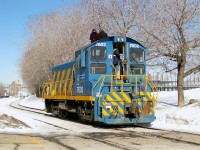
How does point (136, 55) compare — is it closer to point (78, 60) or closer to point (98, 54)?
point (98, 54)

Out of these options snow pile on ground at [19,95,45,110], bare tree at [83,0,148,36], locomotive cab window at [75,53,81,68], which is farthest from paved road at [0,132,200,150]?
snow pile on ground at [19,95,45,110]

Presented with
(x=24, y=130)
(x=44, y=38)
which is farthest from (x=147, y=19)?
(x=44, y=38)

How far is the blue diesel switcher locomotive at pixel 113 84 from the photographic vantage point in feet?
46.5

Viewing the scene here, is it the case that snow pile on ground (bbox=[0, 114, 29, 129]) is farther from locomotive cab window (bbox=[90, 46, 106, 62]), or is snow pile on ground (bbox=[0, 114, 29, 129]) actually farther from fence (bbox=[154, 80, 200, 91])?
A: fence (bbox=[154, 80, 200, 91])

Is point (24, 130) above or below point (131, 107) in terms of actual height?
below

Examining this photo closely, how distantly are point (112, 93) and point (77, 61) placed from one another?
3039 millimetres

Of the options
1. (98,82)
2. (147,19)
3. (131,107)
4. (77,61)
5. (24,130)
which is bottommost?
(24,130)

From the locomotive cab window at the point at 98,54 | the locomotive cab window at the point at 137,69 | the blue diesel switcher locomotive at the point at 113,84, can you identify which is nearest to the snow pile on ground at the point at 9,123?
the blue diesel switcher locomotive at the point at 113,84

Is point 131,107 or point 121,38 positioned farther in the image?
point 121,38

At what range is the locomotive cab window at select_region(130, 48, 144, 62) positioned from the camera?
15.5m

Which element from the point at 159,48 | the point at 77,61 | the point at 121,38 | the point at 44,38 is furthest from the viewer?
the point at 44,38

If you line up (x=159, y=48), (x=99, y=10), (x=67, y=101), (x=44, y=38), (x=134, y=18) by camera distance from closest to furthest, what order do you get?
(x=67, y=101)
(x=159, y=48)
(x=134, y=18)
(x=99, y=10)
(x=44, y=38)

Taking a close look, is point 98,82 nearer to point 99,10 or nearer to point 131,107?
point 131,107

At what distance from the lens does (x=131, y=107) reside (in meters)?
14.1
